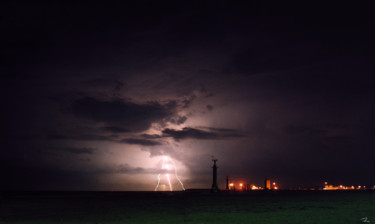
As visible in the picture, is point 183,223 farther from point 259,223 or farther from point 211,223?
point 259,223

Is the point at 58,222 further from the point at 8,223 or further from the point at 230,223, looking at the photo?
the point at 230,223

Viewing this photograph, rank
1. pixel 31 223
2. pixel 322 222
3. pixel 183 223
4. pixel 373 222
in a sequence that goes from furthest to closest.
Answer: pixel 31 223, pixel 183 223, pixel 322 222, pixel 373 222

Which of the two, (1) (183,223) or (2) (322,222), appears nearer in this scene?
(2) (322,222)

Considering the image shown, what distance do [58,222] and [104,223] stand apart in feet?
19.7

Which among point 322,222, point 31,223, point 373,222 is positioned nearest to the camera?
point 373,222

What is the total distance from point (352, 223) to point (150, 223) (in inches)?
857

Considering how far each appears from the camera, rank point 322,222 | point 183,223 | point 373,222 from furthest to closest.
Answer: point 183,223 < point 322,222 < point 373,222

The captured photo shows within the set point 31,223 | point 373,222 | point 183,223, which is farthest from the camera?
point 31,223

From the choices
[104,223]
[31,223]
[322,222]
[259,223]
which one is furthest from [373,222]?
[31,223]

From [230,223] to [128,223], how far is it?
1229 centimetres

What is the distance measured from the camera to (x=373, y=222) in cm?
3259

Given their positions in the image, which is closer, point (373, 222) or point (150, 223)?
point (373, 222)

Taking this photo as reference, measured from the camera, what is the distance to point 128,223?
40.2 m

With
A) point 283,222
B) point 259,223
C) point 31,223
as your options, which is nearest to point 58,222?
point 31,223
